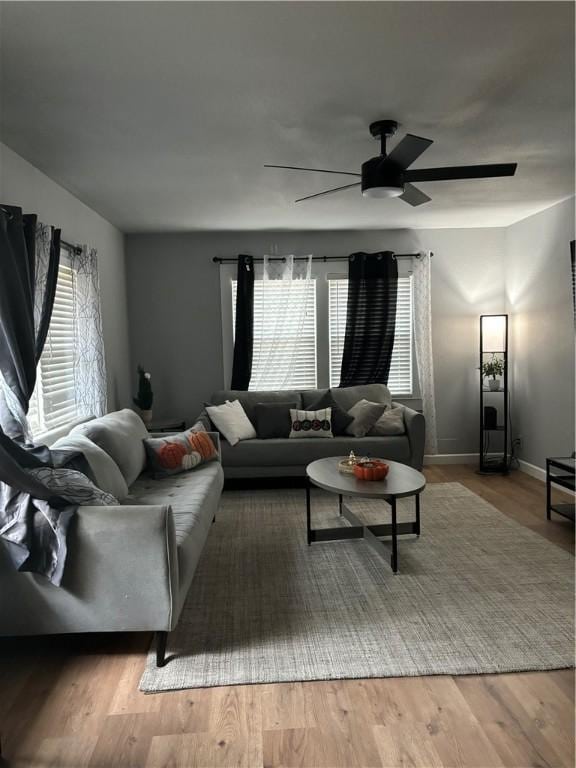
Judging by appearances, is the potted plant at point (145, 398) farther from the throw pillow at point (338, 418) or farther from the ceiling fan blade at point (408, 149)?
the ceiling fan blade at point (408, 149)

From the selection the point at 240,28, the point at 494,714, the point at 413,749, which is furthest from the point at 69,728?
the point at 240,28

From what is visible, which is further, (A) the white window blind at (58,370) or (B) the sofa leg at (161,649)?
(A) the white window blind at (58,370)

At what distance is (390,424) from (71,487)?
334cm

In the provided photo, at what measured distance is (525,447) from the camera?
5.75 metres

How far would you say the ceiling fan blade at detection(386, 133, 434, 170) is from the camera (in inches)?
101

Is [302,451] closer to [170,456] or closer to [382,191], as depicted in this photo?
[170,456]

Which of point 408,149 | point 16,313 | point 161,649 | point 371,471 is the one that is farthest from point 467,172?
point 161,649

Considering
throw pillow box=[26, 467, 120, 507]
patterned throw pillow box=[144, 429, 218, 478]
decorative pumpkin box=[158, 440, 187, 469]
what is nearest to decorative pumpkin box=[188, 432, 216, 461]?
patterned throw pillow box=[144, 429, 218, 478]

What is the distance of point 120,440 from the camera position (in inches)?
143

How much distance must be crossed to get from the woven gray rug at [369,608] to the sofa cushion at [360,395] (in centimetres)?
172

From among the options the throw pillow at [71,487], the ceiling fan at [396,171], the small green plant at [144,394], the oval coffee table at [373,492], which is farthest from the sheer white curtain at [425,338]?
the throw pillow at [71,487]

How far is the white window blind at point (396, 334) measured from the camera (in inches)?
241

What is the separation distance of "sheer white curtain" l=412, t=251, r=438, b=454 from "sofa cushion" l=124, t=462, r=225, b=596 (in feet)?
9.15

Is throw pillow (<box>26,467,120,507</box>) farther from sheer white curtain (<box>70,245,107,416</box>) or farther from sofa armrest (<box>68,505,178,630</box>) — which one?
sheer white curtain (<box>70,245,107,416</box>)
